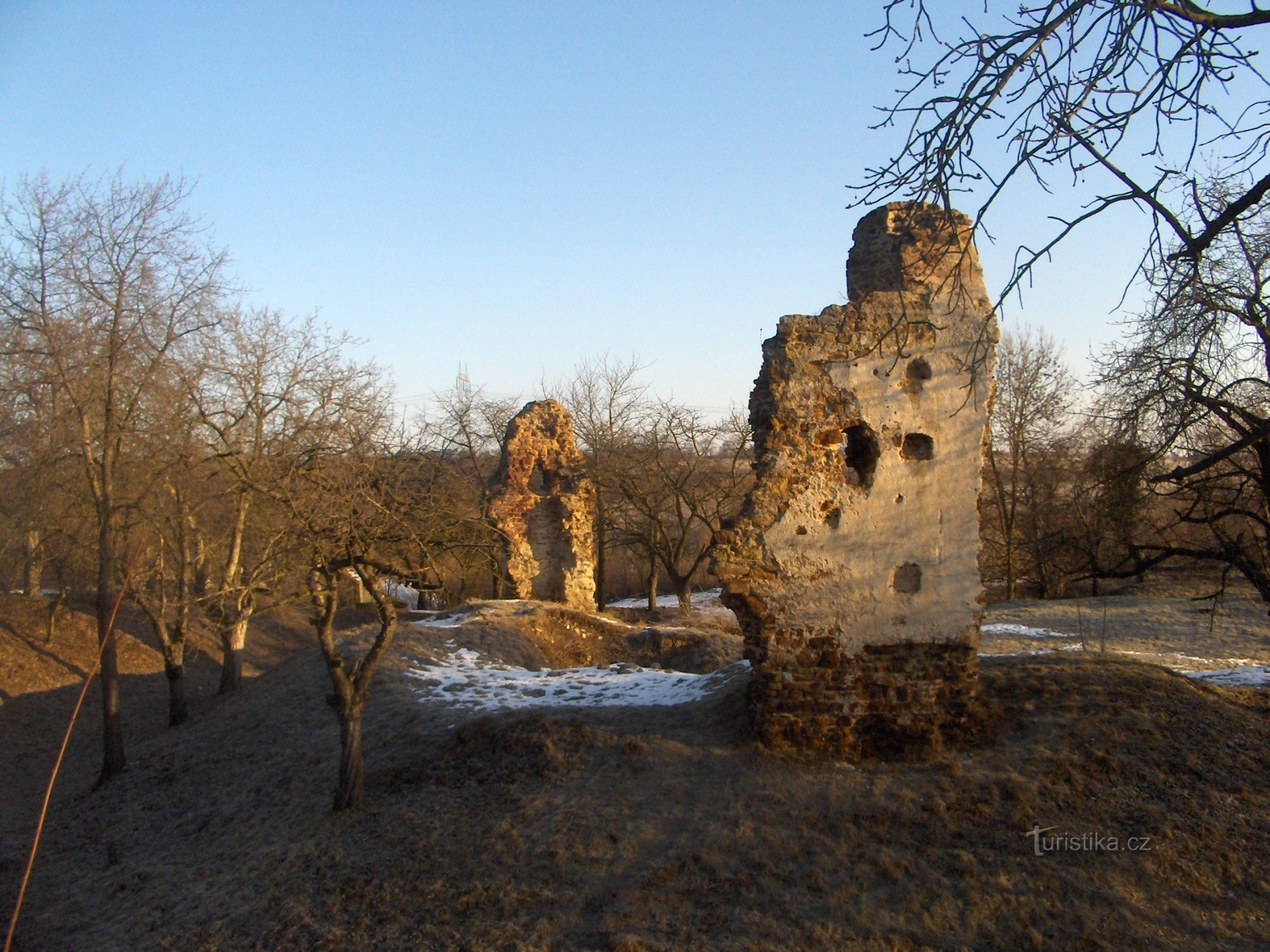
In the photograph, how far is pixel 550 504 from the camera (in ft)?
62.4

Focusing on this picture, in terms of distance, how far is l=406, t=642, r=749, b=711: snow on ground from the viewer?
8.24 m

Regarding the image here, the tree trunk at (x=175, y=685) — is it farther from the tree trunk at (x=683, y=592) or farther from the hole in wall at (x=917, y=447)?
the hole in wall at (x=917, y=447)

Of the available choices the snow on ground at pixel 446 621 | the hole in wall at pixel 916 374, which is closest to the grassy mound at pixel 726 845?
the hole in wall at pixel 916 374

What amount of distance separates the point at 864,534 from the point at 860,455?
28.6 inches

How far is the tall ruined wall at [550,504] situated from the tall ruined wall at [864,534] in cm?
1192

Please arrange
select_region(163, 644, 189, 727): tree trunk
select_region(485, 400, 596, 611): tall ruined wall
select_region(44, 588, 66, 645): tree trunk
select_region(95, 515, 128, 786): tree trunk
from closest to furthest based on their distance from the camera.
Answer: select_region(95, 515, 128, 786): tree trunk, select_region(163, 644, 189, 727): tree trunk, select_region(44, 588, 66, 645): tree trunk, select_region(485, 400, 596, 611): tall ruined wall

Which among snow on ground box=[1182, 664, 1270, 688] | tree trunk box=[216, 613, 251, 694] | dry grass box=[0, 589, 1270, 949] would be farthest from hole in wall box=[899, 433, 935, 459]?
tree trunk box=[216, 613, 251, 694]

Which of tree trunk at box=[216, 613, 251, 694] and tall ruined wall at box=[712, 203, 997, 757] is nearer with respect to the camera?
tall ruined wall at box=[712, 203, 997, 757]

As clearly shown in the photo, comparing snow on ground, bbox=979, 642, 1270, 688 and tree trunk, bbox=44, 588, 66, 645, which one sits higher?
snow on ground, bbox=979, 642, 1270, 688

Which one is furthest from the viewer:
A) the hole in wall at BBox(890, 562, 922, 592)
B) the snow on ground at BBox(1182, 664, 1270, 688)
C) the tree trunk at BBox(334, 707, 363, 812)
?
the snow on ground at BBox(1182, 664, 1270, 688)

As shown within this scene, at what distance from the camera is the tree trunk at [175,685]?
40.0 feet

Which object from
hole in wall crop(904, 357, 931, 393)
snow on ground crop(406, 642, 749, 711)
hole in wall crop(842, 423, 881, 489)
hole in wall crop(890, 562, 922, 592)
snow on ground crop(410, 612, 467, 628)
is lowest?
snow on ground crop(406, 642, 749, 711)

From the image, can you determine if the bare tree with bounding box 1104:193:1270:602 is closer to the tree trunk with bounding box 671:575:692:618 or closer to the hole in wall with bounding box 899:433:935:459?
the hole in wall with bounding box 899:433:935:459

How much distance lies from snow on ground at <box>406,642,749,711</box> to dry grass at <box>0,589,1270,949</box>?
61 centimetres
